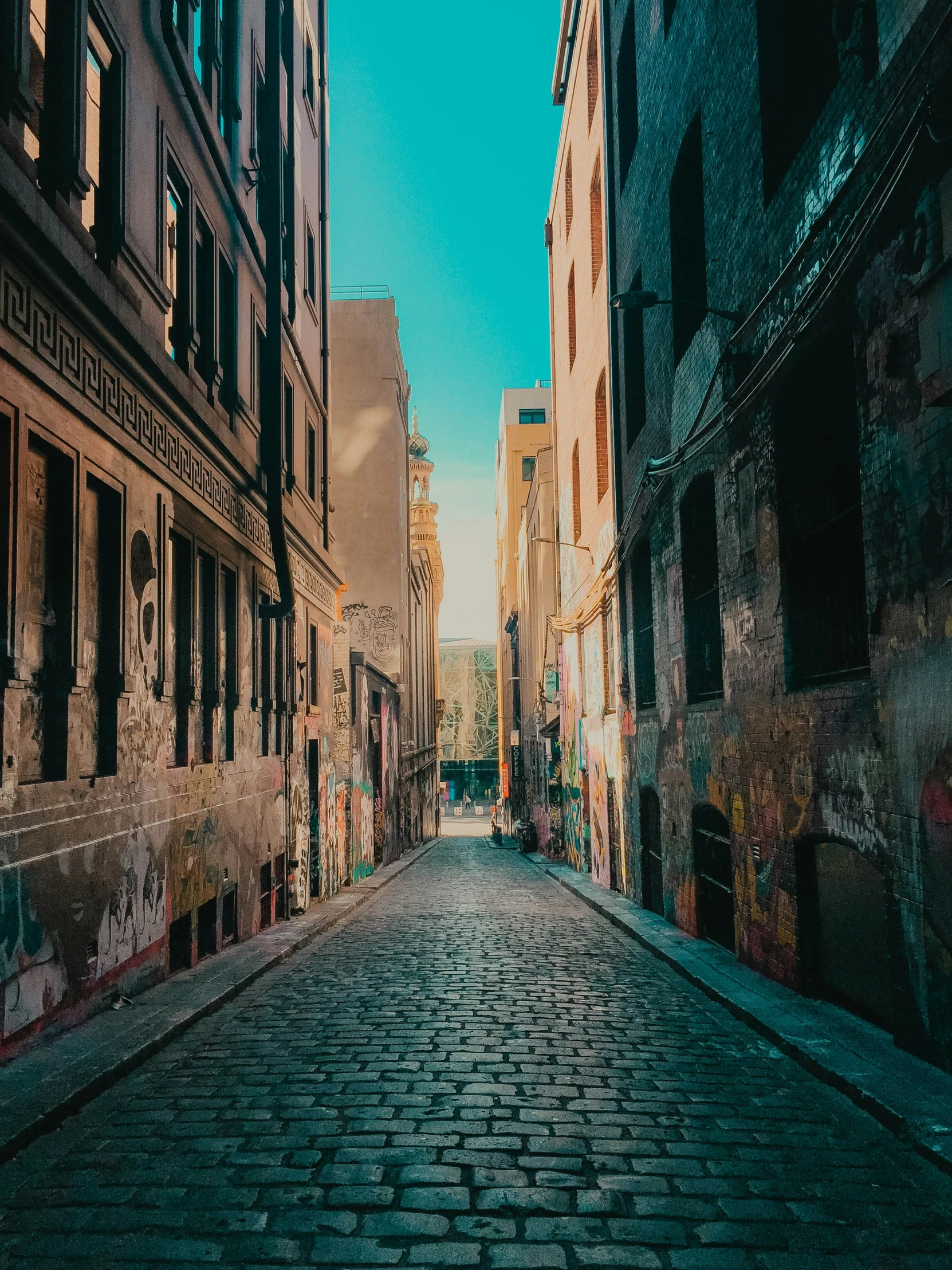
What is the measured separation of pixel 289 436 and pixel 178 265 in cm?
570

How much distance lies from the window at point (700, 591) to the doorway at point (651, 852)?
7.83ft

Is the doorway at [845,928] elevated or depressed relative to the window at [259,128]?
depressed

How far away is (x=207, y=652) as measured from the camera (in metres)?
10.8

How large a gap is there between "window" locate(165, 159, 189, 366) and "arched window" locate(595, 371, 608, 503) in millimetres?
9895

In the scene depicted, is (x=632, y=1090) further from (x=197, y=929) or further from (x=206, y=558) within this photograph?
(x=206, y=558)

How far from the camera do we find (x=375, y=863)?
89.7 ft

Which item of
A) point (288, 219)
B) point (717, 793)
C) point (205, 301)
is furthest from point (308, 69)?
point (717, 793)

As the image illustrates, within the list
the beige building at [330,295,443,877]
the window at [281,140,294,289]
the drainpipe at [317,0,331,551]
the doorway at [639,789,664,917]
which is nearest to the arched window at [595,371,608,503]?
the drainpipe at [317,0,331,551]

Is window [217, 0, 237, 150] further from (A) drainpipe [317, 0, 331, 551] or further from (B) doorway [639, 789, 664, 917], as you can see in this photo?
(B) doorway [639, 789, 664, 917]

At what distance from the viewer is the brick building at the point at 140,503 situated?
634 cm

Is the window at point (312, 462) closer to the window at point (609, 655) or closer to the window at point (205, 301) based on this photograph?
the window at point (609, 655)

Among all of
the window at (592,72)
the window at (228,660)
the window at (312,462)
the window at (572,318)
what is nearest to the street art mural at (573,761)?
the window at (572,318)

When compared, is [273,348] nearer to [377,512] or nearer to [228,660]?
[228,660]

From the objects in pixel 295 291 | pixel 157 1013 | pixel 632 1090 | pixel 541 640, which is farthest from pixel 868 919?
pixel 541 640
